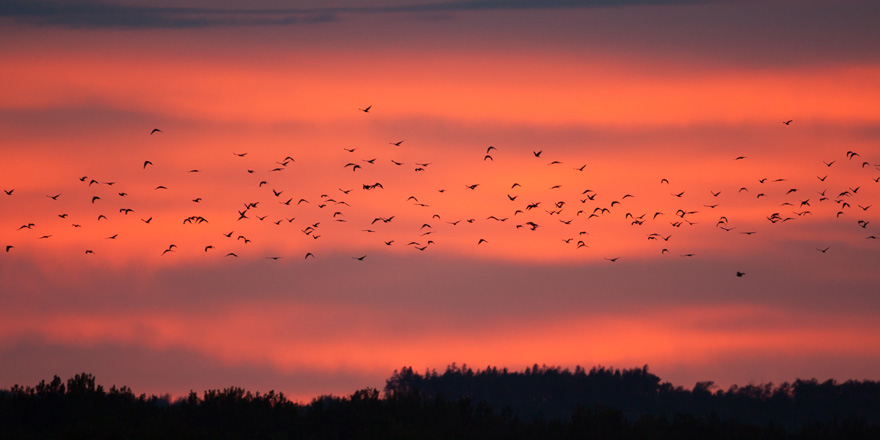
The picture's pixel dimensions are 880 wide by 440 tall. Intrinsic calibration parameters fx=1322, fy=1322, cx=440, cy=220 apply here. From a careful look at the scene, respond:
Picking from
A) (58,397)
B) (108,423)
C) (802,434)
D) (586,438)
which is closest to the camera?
(108,423)

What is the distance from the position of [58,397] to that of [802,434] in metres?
59.1

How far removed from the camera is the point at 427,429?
314ft

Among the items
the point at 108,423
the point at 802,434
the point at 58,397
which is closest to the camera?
the point at 108,423

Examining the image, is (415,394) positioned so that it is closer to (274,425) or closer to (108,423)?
(274,425)

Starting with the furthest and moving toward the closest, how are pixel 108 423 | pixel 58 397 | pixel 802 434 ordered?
pixel 802 434, pixel 58 397, pixel 108 423

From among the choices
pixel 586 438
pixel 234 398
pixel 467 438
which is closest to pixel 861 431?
pixel 586 438

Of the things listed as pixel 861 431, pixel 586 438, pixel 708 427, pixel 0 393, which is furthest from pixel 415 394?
pixel 861 431

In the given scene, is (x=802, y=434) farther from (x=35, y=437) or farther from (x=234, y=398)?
(x=35, y=437)

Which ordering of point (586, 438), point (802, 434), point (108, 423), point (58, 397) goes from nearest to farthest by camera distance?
point (108, 423) → point (58, 397) → point (586, 438) → point (802, 434)

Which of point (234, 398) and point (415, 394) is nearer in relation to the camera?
point (234, 398)

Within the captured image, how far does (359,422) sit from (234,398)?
917 cm

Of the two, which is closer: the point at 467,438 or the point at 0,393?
the point at 0,393

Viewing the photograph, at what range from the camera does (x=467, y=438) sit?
100 meters

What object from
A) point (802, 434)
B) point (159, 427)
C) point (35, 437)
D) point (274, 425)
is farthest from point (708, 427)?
point (35, 437)
